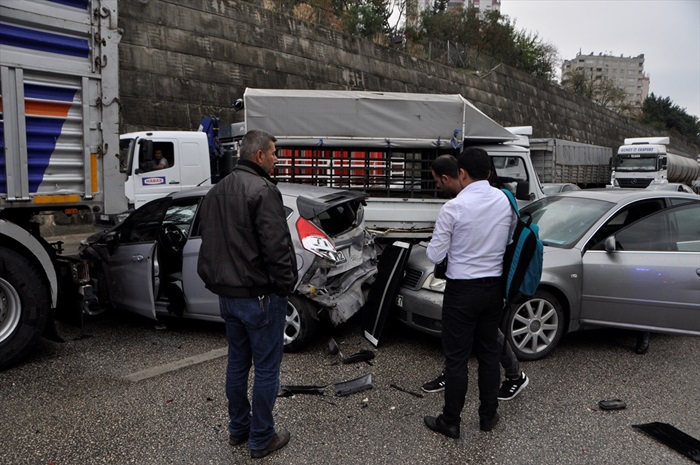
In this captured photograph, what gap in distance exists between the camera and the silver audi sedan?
4793mm

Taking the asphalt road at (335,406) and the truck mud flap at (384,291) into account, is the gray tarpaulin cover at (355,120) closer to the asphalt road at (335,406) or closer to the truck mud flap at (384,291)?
the truck mud flap at (384,291)

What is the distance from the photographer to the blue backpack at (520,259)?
3.41m

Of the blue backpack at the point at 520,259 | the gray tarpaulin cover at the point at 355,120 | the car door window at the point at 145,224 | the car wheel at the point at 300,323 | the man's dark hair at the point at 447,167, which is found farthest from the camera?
the gray tarpaulin cover at the point at 355,120

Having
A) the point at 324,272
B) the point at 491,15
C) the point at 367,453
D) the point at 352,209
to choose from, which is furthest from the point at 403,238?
the point at 491,15

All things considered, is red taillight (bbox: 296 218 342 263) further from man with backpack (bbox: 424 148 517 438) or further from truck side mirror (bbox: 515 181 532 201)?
truck side mirror (bbox: 515 181 532 201)

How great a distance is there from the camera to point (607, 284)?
4883 millimetres

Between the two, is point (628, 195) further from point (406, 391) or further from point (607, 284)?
point (406, 391)

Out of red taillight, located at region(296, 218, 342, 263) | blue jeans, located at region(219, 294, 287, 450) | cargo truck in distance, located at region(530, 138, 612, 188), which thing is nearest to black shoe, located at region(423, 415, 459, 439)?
blue jeans, located at region(219, 294, 287, 450)

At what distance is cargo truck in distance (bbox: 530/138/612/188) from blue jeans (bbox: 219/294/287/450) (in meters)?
17.4

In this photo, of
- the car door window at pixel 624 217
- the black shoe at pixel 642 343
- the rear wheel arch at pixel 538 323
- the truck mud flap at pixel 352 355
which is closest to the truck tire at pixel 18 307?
the truck mud flap at pixel 352 355

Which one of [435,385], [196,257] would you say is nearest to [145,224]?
[196,257]

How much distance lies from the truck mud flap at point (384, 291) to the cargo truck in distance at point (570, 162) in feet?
49.6

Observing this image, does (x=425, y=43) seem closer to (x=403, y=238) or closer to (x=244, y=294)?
(x=403, y=238)

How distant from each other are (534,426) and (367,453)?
1.21 meters
